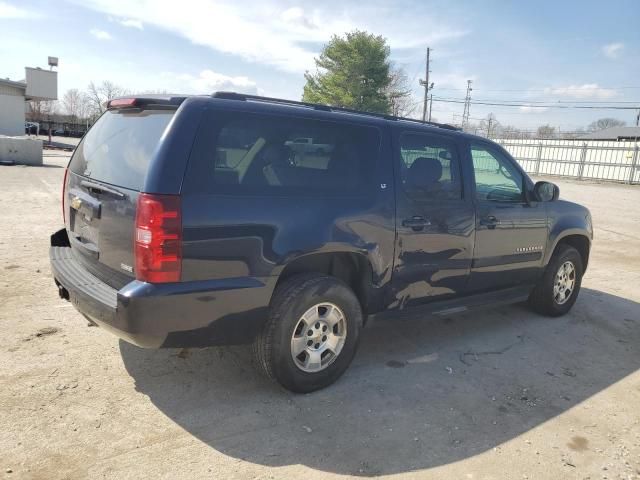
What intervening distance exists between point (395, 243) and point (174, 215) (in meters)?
1.68

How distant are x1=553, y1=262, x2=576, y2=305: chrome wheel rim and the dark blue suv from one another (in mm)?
1294

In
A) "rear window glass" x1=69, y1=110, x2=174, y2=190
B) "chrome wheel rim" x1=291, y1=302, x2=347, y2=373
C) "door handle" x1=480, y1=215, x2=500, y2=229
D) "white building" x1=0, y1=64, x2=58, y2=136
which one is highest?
"white building" x1=0, y1=64, x2=58, y2=136

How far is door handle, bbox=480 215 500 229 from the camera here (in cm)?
432

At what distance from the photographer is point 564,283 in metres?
5.40

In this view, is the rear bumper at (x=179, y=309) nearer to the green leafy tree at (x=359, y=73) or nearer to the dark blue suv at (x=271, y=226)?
the dark blue suv at (x=271, y=226)

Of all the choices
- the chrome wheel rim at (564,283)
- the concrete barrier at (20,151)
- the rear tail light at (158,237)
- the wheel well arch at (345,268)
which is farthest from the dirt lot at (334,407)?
the concrete barrier at (20,151)

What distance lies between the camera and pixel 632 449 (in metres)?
3.02

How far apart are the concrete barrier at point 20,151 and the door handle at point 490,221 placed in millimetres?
20812

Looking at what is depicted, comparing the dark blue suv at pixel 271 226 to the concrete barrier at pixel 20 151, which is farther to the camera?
the concrete barrier at pixel 20 151

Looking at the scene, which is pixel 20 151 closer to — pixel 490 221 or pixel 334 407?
pixel 490 221

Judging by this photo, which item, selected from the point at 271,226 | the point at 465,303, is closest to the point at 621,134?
the point at 465,303

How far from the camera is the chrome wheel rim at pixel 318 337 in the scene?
Answer: 334cm

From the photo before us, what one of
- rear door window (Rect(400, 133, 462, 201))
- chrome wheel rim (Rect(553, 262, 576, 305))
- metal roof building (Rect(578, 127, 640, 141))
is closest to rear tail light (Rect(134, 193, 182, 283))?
rear door window (Rect(400, 133, 462, 201))

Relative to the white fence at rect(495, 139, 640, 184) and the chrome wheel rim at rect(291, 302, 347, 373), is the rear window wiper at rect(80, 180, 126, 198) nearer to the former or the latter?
the chrome wheel rim at rect(291, 302, 347, 373)
